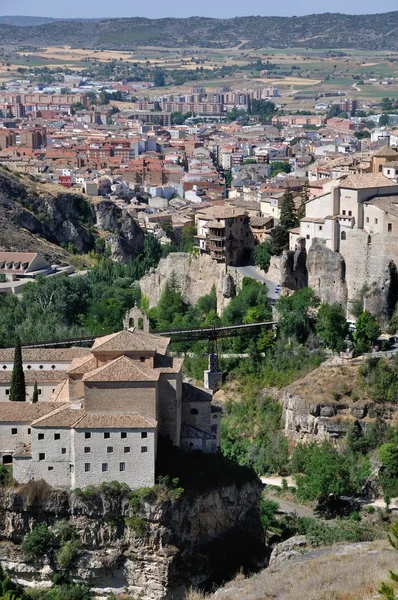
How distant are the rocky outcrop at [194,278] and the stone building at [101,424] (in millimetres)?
16797

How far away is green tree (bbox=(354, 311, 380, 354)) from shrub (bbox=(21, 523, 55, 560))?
610 inches

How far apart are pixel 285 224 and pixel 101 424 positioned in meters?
20.9

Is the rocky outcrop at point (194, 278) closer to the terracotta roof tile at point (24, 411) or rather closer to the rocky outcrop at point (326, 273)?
the rocky outcrop at point (326, 273)

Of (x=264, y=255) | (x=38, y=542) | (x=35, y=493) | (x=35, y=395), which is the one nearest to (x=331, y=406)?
(x=264, y=255)

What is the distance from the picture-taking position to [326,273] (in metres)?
46.7

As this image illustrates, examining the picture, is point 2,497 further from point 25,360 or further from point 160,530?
point 25,360

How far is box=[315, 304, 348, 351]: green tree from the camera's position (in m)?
44.6

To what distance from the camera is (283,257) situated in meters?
48.4

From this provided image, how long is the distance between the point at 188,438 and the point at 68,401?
3326mm

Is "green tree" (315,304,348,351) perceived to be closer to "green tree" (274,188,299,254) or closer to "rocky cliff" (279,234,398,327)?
"rocky cliff" (279,234,398,327)

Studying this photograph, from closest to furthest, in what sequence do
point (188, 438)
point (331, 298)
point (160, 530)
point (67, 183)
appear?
point (160, 530) < point (188, 438) < point (331, 298) < point (67, 183)

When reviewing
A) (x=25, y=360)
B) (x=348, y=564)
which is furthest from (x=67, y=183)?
(x=348, y=564)

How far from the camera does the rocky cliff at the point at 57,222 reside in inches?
2844

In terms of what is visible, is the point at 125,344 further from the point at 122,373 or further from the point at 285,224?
the point at 285,224
